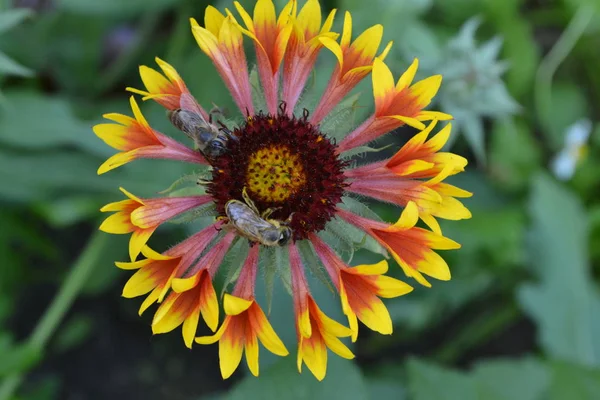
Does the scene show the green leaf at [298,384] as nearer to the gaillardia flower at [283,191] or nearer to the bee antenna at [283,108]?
the gaillardia flower at [283,191]

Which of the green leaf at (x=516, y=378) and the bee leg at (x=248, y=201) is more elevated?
the bee leg at (x=248, y=201)

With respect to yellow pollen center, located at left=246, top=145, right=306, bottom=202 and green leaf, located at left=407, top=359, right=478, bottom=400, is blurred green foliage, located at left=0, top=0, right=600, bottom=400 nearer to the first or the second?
green leaf, located at left=407, top=359, right=478, bottom=400

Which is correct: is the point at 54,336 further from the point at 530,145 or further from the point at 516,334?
the point at 530,145

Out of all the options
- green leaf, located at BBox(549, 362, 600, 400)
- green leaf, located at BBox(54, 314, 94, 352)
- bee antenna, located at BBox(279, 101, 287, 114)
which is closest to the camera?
bee antenna, located at BBox(279, 101, 287, 114)

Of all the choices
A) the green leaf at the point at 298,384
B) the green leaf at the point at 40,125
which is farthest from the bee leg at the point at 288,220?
the green leaf at the point at 40,125

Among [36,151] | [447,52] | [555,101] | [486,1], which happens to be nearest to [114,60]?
[36,151]

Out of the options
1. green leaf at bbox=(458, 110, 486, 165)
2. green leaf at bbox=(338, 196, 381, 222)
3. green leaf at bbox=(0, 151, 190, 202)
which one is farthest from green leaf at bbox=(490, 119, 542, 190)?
green leaf at bbox=(338, 196, 381, 222)

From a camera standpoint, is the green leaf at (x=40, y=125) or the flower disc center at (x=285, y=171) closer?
the flower disc center at (x=285, y=171)
